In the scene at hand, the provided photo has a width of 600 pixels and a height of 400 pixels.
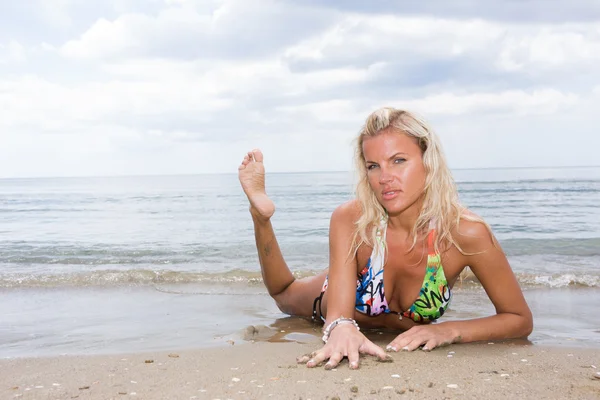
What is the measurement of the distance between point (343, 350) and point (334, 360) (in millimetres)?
119

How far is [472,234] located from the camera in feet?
12.5

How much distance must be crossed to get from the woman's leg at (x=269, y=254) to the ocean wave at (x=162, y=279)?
2681mm

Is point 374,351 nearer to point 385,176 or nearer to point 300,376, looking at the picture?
point 300,376

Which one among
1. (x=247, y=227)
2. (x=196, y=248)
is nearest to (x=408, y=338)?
(x=196, y=248)

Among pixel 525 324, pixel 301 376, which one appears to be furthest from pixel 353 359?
pixel 525 324

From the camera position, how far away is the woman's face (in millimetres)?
3697

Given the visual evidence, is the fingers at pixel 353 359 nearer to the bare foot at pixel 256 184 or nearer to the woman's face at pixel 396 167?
the woman's face at pixel 396 167

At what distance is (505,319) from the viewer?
13.4 feet

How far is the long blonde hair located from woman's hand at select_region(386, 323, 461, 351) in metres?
0.56

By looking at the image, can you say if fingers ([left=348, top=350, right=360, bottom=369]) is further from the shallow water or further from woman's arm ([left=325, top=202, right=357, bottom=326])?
the shallow water

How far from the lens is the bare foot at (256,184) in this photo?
502 cm

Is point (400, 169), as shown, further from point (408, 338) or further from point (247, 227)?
point (247, 227)

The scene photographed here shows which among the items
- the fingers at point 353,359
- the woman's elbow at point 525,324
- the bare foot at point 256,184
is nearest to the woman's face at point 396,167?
the fingers at point 353,359

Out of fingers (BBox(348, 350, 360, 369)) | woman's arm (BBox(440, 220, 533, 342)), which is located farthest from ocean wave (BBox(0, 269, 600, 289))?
fingers (BBox(348, 350, 360, 369))
